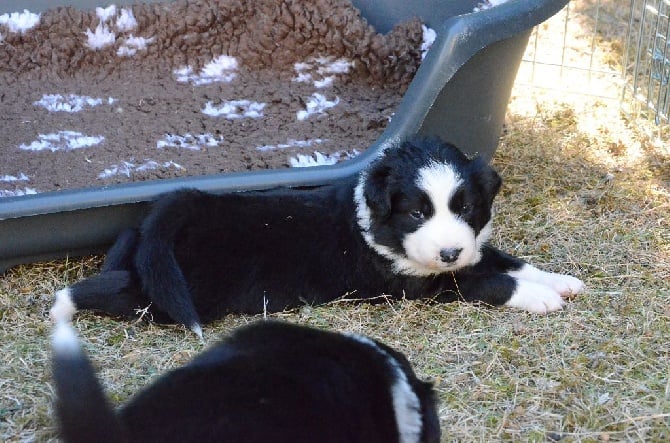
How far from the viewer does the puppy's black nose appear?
10.9ft

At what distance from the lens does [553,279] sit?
3.69m

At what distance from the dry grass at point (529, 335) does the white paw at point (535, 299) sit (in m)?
0.04

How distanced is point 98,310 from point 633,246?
229cm

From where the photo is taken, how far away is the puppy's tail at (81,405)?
2027 millimetres

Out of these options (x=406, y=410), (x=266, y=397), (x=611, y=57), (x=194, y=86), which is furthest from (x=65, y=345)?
(x=611, y=57)

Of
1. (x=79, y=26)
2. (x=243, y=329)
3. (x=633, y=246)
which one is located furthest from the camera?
(x=79, y=26)

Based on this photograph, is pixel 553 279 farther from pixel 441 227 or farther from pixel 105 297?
pixel 105 297

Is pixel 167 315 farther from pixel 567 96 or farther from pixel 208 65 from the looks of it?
pixel 567 96

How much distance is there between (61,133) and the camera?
4.55 m

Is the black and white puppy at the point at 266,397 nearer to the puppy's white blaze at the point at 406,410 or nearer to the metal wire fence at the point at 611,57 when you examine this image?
the puppy's white blaze at the point at 406,410

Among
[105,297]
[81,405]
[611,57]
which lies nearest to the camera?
[81,405]

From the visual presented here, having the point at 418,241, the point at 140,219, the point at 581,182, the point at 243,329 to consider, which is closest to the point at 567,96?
the point at 581,182

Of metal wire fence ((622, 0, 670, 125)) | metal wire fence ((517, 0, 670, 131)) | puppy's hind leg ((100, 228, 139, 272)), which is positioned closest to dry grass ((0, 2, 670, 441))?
puppy's hind leg ((100, 228, 139, 272))

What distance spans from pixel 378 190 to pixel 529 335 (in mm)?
775
